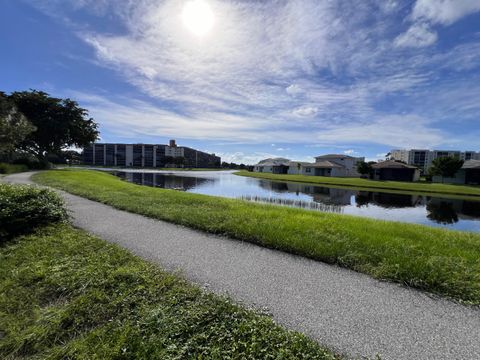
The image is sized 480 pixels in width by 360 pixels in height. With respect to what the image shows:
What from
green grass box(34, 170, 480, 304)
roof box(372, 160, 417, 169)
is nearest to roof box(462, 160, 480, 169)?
roof box(372, 160, 417, 169)

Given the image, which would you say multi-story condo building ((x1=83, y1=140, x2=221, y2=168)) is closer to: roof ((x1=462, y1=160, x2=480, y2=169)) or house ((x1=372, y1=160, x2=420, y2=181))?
house ((x1=372, y1=160, x2=420, y2=181))

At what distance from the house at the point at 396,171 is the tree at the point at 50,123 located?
54.3m

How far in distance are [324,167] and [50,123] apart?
55998 mm

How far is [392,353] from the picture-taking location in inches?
109

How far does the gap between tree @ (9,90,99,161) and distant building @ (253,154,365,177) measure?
50554mm

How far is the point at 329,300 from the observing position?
12.3 feet

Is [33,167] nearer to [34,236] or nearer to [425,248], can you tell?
[34,236]

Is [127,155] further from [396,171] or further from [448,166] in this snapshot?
[448,166]

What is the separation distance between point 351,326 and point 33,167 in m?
44.3

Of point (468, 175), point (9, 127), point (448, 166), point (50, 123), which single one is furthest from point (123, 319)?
point (468, 175)

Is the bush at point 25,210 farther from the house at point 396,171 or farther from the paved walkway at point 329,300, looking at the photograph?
the house at point 396,171

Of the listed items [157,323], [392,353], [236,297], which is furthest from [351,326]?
[157,323]

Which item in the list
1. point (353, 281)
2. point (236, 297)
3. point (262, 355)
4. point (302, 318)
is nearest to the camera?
point (262, 355)

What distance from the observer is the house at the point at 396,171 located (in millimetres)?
48688
